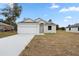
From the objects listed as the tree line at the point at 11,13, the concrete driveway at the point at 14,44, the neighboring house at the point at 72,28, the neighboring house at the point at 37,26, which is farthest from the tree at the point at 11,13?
the neighboring house at the point at 72,28

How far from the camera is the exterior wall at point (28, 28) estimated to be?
4.33 m

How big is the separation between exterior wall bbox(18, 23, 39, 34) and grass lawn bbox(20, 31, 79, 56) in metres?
0.16

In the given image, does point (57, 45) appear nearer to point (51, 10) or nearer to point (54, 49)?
point (54, 49)

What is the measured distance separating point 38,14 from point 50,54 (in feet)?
3.04

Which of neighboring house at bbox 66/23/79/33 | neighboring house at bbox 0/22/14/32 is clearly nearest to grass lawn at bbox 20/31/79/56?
neighboring house at bbox 66/23/79/33

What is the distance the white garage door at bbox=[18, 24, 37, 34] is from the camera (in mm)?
4336

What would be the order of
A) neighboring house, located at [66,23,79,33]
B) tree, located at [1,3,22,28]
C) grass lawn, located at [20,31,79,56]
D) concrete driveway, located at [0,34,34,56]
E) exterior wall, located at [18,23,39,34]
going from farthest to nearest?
exterior wall, located at [18,23,39,34]
neighboring house, located at [66,23,79,33]
tree, located at [1,3,22,28]
grass lawn, located at [20,31,79,56]
concrete driveway, located at [0,34,34,56]

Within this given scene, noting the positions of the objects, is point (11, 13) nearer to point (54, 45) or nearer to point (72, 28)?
point (54, 45)

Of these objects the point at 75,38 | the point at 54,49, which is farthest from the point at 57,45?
the point at 75,38

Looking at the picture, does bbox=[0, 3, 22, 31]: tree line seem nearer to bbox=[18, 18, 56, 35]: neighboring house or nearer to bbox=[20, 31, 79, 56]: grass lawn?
bbox=[18, 18, 56, 35]: neighboring house

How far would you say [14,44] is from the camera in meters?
4.19

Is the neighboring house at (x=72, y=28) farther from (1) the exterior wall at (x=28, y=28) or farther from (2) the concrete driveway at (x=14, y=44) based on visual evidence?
(2) the concrete driveway at (x=14, y=44)

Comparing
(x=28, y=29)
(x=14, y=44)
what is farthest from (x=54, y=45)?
(x=14, y=44)

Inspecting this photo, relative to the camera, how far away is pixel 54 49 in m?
4.09
